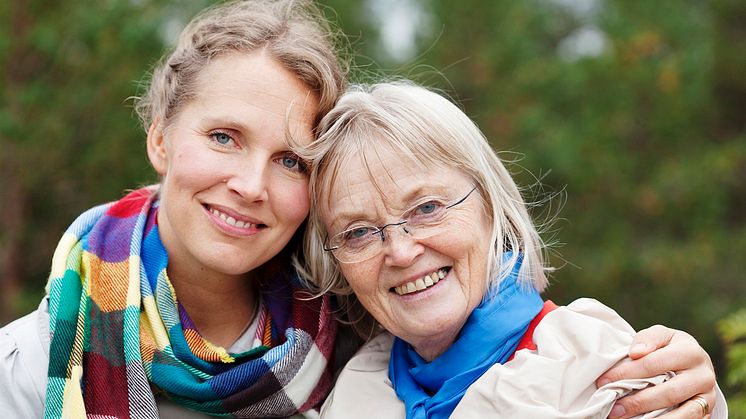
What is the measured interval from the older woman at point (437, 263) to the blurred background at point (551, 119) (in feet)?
11.5

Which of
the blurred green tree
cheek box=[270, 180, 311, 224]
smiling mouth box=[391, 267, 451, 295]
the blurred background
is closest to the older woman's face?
smiling mouth box=[391, 267, 451, 295]

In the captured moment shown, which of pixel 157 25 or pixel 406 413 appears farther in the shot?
pixel 157 25

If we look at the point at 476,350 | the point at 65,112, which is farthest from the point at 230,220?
the point at 65,112

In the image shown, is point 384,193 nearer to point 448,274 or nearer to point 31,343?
point 448,274

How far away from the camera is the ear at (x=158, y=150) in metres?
2.54

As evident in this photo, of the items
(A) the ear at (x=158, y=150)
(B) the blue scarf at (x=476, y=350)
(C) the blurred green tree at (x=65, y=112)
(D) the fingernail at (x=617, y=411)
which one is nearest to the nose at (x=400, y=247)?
(B) the blue scarf at (x=476, y=350)

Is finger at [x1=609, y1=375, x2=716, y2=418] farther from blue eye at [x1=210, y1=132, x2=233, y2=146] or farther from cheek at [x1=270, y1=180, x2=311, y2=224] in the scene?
blue eye at [x1=210, y1=132, x2=233, y2=146]

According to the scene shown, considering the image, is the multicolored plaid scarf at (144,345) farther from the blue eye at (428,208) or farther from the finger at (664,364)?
the finger at (664,364)

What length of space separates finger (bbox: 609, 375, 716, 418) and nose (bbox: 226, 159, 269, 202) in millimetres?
1105

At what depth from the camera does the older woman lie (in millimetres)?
2152

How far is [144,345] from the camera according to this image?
2.33 m

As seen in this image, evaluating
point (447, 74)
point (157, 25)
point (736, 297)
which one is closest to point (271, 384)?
point (157, 25)

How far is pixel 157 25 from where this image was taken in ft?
20.8

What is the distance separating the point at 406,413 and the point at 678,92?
9537 millimetres
